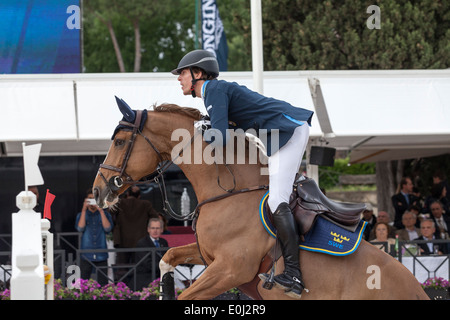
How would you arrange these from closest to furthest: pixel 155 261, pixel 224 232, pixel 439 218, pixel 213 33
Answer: pixel 224 232 → pixel 155 261 → pixel 439 218 → pixel 213 33

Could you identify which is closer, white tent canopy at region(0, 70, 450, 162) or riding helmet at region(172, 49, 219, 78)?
riding helmet at region(172, 49, 219, 78)

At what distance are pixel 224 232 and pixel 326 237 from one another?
2.20ft

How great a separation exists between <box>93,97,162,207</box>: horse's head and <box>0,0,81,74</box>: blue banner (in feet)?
21.1

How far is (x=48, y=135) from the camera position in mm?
7926

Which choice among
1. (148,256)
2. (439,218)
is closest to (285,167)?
(148,256)

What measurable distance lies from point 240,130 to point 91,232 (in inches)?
194

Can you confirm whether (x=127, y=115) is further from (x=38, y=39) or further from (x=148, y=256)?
(x=38, y=39)

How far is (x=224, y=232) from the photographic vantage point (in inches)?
162

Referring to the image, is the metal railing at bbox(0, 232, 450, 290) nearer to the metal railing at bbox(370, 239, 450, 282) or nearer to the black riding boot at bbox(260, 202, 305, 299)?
the metal railing at bbox(370, 239, 450, 282)

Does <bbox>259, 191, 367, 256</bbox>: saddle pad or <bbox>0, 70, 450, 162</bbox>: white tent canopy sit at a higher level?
<bbox>0, 70, 450, 162</bbox>: white tent canopy

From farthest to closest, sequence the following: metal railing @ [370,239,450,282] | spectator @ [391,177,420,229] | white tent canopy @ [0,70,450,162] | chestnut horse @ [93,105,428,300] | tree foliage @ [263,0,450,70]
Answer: tree foliage @ [263,0,450,70] → spectator @ [391,177,420,229] → white tent canopy @ [0,70,450,162] → metal railing @ [370,239,450,282] → chestnut horse @ [93,105,428,300]

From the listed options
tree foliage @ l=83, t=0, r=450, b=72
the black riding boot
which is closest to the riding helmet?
the black riding boot

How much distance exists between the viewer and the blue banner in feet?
34.6
